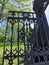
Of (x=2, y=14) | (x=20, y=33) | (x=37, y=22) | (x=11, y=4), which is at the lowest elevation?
(x=20, y=33)

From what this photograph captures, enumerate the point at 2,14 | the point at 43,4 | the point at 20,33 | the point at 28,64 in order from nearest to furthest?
1. the point at 28,64
2. the point at 20,33
3. the point at 43,4
4. the point at 2,14

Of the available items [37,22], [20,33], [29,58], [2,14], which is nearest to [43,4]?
[37,22]

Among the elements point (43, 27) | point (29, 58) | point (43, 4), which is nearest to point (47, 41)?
point (43, 27)

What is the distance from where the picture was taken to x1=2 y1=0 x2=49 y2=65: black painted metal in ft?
8.74

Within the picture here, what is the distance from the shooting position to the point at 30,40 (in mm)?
2875

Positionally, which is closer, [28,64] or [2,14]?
[28,64]

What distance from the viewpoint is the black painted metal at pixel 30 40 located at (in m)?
2.66

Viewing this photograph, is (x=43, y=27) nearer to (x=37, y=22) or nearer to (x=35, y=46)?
(x=37, y=22)

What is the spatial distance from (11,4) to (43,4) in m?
7.37

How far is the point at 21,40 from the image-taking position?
9.46ft

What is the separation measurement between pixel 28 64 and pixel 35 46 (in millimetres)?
443

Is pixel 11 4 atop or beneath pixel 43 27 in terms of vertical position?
atop

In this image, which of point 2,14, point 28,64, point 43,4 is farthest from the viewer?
point 2,14

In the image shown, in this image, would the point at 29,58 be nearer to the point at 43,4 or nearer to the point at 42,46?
the point at 42,46
